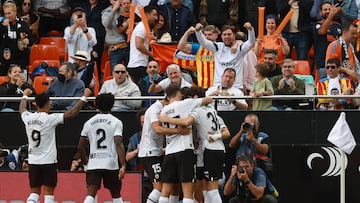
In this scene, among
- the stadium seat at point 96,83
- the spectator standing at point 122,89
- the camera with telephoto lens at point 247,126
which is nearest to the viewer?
the camera with telephoto lens at point 247,126

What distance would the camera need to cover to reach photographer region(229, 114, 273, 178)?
21656 millimetres

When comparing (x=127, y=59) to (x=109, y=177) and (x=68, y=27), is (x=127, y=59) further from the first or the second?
(x=109, y=177)

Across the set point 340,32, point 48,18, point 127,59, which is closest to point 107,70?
point 127,59

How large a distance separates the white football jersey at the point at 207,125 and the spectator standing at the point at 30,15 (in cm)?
656

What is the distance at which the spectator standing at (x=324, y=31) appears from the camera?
24828 mm

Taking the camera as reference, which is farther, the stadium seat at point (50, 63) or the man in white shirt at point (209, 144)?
the stadium seat at point (50, 63)

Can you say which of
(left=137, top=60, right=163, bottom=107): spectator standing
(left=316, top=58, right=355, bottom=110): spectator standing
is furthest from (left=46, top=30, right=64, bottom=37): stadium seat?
(left=316, top=58, right=355, bottom=110): spectator standing

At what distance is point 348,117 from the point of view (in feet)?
Answer: 73.7

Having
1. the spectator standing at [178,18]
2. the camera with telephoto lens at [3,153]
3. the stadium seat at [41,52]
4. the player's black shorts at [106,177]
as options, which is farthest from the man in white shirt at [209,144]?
the stadium seat at [41,52]

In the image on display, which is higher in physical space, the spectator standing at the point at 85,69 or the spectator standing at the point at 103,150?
the spectator standing at the point at 85,69

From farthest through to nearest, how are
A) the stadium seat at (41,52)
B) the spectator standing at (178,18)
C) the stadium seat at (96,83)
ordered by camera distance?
the stadium seat at (41,52), the spectator standing at (178,18), the stadium seat at (96,83)

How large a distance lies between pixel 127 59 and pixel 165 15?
3.56 feet

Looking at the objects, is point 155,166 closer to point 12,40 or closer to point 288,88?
point 288,88

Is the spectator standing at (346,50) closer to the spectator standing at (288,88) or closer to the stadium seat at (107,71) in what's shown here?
the spectator standing at (288,88)
